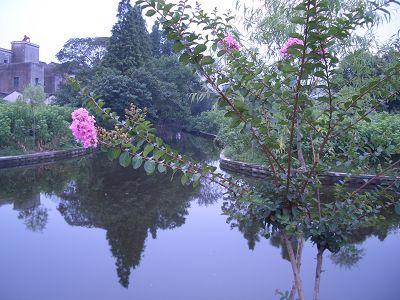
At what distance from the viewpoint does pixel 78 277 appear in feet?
12.9

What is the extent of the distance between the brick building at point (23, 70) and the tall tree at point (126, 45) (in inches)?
368

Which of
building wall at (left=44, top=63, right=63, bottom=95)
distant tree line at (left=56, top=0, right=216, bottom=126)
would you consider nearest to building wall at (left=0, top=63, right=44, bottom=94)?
building wall at (left=44, top=63, right=63, bottom=95)

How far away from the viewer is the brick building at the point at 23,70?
30203mm

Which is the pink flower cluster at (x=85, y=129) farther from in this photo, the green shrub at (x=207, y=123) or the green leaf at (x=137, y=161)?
the green shrub at (x=207, y=123)

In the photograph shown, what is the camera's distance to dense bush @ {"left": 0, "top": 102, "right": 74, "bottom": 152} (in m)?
11.9

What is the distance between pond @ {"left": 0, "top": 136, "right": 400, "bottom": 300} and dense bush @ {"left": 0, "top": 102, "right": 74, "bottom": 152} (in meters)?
4.88

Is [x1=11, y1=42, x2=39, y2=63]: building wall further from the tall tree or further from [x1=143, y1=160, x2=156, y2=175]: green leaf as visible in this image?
[x1=143, y1=160, x2=156, y2=175]: green leaf

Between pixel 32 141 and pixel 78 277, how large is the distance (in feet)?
31.8

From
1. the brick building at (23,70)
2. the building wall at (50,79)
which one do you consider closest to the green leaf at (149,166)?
the brick building at (23,70)

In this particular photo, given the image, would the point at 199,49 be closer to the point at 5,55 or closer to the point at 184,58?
the point at 184,58

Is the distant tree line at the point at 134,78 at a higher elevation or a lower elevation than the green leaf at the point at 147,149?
higher

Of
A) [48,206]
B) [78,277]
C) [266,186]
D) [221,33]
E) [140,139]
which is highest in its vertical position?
[221,33]

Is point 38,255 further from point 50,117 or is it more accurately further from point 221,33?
point 50,117

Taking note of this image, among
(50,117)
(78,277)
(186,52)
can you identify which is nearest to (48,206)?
(78,277)
